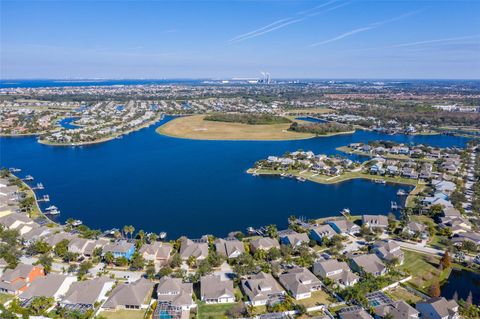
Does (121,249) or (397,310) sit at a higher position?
(121,249)

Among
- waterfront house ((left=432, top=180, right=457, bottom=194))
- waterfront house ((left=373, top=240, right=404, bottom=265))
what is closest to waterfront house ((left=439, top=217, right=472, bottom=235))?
waterfront house ((left=373, top=240, right=404, bottom=265))

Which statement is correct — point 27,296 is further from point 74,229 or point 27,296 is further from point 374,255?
point 374,255

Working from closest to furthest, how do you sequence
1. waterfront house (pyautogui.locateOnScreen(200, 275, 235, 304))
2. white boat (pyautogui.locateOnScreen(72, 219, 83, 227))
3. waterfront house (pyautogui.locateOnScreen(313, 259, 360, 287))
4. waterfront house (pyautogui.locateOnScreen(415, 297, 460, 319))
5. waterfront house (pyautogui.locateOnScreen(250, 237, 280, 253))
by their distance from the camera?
waterfront house (pyautogui.locateOnScreen(415, 297, 460, 319)), waterfront house (pyautogui.locateOnScreen(200, 275, 235, 304)), waterfront house (pyautogui.locateOnScreen(313, 259, 360, 287)), waterfront house (pyautogui.locateOnScreen(250, 237, 280, 253)), white boat (pyautogui.locateOnScreen(72, 219, 83, 227))

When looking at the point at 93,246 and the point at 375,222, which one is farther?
the point at 375,222

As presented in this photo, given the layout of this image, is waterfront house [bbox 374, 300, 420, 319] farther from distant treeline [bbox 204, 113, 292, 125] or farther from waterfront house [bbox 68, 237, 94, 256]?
distant treeline [bbox 204, 113, 292, 125]

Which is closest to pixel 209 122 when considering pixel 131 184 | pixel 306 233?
pixel 131 184

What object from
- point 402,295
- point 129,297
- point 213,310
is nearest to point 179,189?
point 129,297

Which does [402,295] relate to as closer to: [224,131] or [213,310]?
[213,310]
